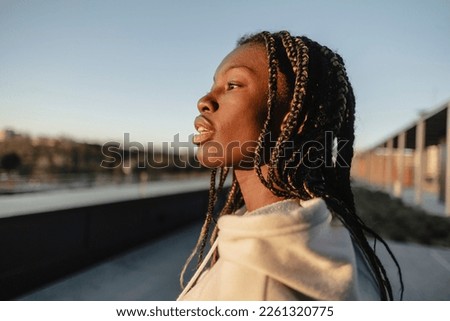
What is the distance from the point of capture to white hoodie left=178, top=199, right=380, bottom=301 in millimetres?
680

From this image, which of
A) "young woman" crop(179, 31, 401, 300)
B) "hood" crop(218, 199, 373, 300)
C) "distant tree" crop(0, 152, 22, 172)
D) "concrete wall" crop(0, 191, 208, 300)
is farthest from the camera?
"distant tree" crop(0, 152, 22, 172)

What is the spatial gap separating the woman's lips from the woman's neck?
182mm

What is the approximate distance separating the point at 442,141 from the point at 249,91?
1847cm

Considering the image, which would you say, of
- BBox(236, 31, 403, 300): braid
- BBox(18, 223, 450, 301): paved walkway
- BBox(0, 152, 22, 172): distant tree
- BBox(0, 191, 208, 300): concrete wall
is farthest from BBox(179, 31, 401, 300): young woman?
BBox(0, 152, 22, 172): distant tree

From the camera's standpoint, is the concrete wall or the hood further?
the concrete wall

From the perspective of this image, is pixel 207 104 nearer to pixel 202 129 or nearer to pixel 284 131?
pixel 202 129

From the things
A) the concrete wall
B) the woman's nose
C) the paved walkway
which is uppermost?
the woman's nose

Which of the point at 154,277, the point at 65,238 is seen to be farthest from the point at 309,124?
the point at 65,238

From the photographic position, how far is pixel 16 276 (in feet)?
13.3

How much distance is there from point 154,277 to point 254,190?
423cm

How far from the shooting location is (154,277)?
4.82m

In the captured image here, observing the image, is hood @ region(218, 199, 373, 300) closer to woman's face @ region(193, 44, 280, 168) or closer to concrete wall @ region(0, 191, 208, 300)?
woman's face @ region(193, 44, 280, 168)

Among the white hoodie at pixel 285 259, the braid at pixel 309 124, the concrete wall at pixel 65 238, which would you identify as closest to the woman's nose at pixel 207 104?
the braid at pixel 309 124

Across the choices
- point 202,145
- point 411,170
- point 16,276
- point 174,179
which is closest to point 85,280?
point 16,276
